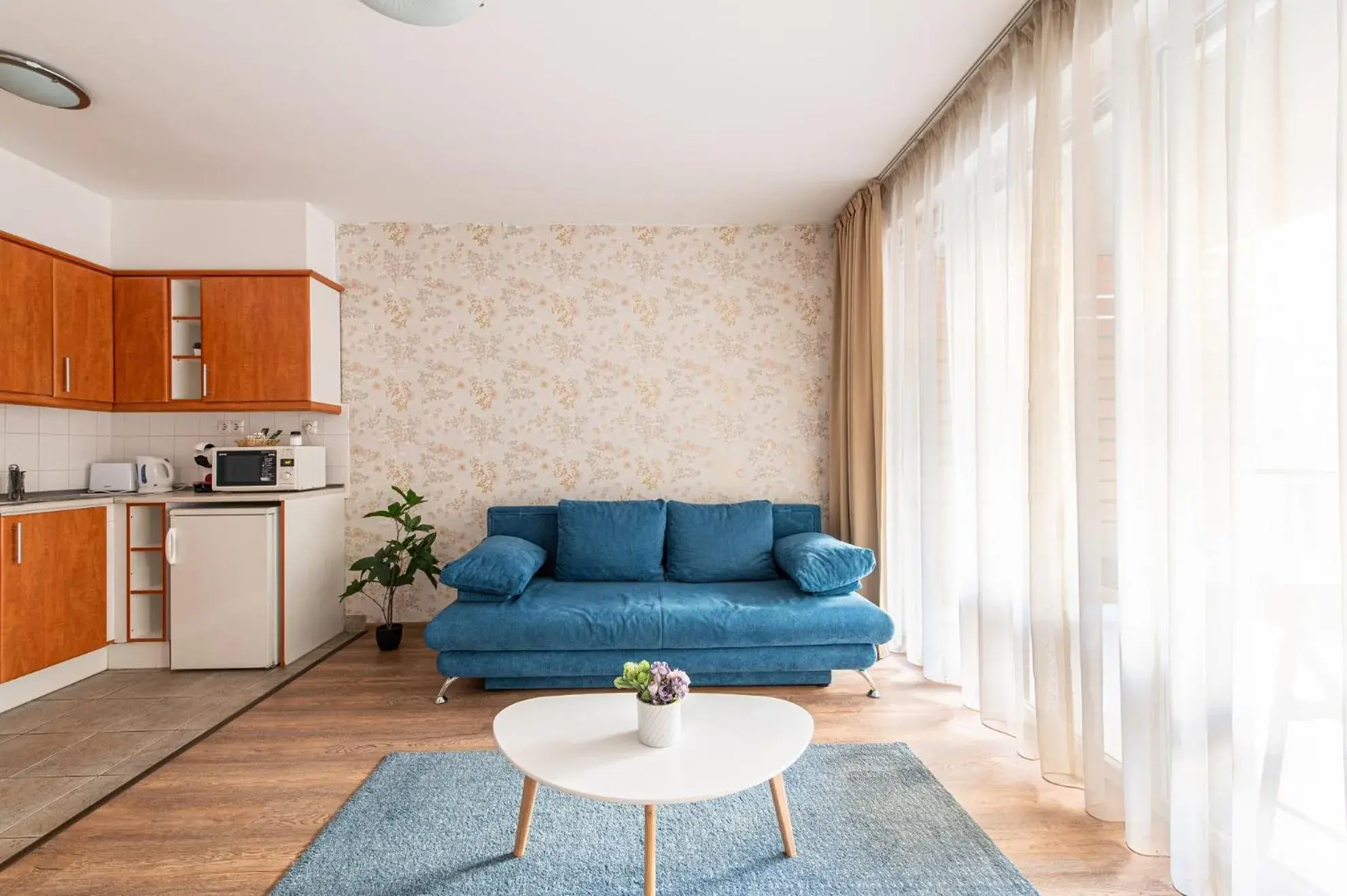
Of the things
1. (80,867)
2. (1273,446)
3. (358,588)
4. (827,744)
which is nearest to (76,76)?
(358,588)

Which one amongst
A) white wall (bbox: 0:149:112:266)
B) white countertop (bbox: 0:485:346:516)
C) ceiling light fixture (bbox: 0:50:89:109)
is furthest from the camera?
white countertop (bbox: 0:485:346:516)

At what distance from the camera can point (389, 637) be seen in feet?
12.8

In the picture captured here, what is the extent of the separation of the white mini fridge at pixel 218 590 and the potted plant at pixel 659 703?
2721mm

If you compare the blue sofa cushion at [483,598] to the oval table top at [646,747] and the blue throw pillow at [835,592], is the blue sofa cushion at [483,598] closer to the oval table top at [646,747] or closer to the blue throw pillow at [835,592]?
the blue throw pillow at [835,592]

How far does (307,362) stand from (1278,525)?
4332 millimetres

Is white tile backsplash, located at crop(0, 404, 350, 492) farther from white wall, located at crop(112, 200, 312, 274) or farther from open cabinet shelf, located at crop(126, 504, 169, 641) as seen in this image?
white wall, located at crop(112, 200, 312, 274)

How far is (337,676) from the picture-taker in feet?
11.3

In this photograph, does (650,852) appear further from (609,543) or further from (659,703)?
(609,543)

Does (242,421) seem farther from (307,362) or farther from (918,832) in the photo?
(918,832)

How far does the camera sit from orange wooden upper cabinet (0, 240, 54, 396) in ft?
10.5

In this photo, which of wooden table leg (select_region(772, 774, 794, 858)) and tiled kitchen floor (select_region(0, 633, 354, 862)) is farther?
tiled kitchen floor (select_region(0, 633, 354, 862))

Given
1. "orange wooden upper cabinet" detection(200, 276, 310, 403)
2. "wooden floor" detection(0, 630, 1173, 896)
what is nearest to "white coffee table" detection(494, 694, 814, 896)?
"wooden floor" detection(0, 630, 1173, 896)

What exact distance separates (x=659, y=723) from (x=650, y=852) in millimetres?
313

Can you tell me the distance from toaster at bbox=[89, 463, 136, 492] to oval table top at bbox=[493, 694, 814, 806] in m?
3.26
